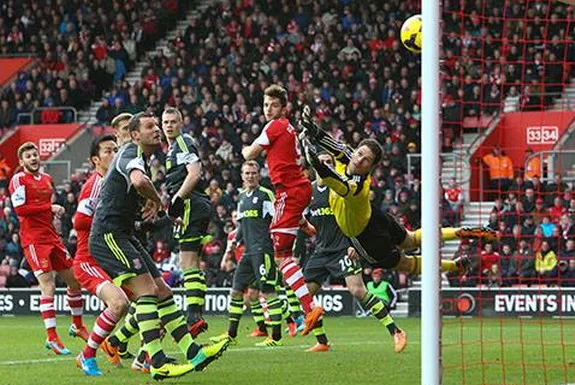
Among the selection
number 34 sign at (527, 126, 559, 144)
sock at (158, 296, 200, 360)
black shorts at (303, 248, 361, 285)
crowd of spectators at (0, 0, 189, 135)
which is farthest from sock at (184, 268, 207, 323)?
crowd of spectators at (0, 0, 189, 135)

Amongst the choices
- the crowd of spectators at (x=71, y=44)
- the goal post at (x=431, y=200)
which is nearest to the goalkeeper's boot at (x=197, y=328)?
the goal post at (x=431, y=200)

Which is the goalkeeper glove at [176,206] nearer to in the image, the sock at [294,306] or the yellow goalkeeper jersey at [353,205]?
the yellow goalkeeper jersey at [353,205]

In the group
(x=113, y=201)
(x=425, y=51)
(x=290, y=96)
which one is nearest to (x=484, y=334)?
(x=113, y=201)

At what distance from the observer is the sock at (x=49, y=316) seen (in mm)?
15219

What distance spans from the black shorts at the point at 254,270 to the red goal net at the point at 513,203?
7.68 feet

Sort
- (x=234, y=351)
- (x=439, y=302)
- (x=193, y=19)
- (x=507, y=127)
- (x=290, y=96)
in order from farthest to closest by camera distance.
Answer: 1. (x=193, y=19)
2. (x=290, y=96)
3. (x=507, y=127)
4. (x=234, y=351)
5. (x=439, y=302)

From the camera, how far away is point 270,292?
631 inches

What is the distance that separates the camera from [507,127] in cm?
2895

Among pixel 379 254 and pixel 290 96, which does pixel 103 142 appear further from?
pixel 290 96

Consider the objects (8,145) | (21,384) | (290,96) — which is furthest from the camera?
(8,145)

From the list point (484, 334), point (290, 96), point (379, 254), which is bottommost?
point (484, 334)

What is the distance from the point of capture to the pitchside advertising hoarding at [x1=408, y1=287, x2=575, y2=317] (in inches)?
902

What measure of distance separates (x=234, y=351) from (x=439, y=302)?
5.73 m

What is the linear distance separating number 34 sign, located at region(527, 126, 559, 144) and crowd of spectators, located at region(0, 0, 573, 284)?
0.57 meters
